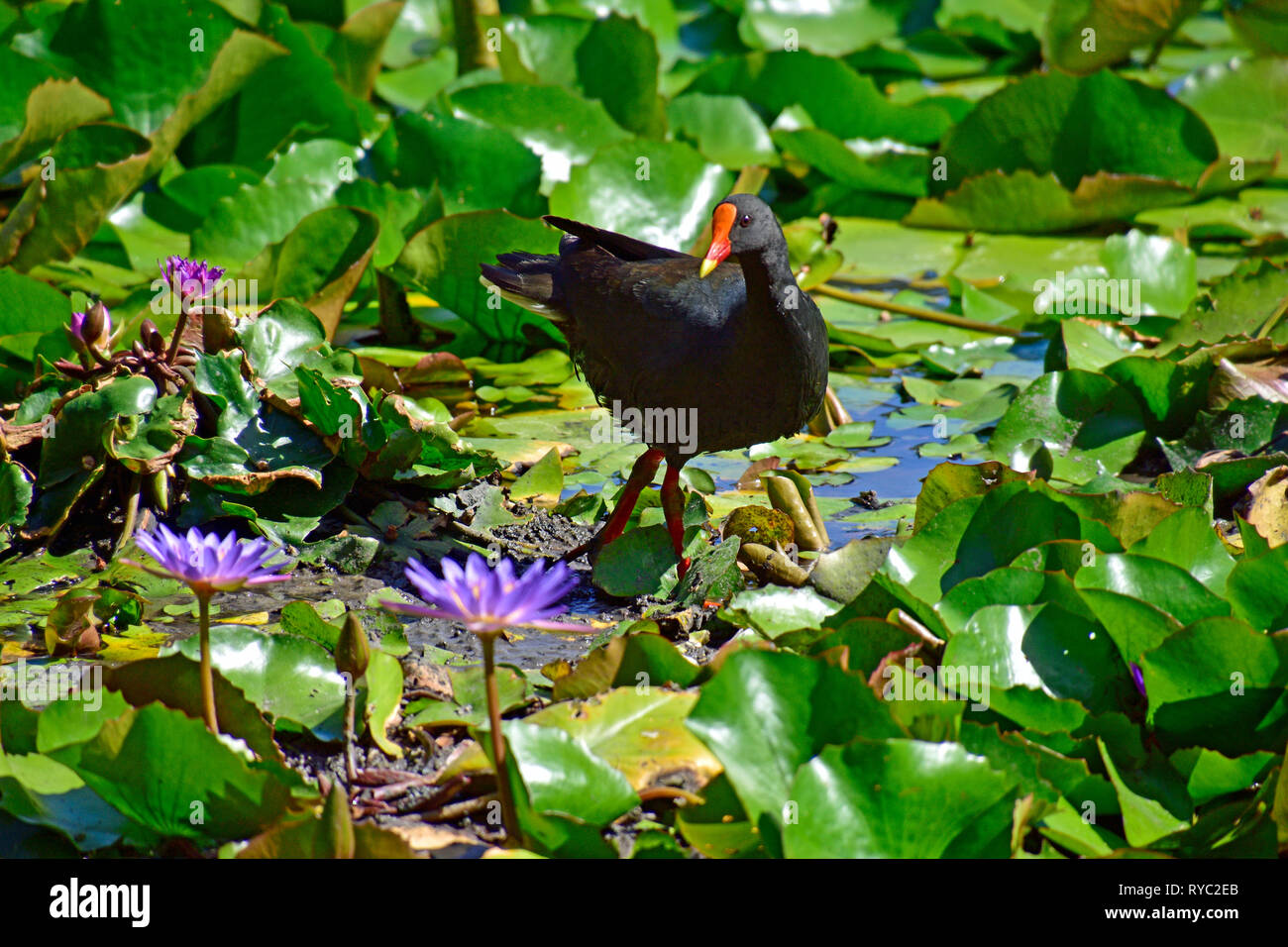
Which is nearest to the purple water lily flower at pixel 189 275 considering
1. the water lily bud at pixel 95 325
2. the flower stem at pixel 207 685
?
the water lily bud at pixel 95 325

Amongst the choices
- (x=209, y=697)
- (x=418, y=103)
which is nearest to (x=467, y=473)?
(x=209, y=697)

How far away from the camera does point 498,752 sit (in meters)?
1.77

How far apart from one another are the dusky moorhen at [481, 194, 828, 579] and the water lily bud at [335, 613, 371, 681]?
96cm

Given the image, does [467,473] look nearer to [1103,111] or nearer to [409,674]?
[409,674]

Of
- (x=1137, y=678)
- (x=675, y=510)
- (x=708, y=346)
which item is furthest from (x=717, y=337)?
(x=1137, y=678)

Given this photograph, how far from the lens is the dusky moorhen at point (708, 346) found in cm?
301

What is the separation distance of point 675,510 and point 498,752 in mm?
1402

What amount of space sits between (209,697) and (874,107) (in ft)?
15.0

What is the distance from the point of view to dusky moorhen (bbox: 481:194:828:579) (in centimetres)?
301

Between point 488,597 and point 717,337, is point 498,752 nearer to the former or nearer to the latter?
point 488,597

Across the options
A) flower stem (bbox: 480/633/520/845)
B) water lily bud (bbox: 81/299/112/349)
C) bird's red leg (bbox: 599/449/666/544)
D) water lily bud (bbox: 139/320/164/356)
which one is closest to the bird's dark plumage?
bird's red leg (bbox: 599/449/666/544)

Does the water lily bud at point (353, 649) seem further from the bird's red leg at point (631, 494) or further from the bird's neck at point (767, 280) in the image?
the bird's neck at point (767, 280)

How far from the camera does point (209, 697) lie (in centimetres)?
193
